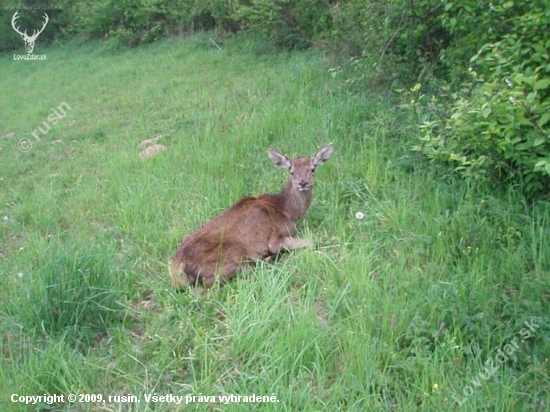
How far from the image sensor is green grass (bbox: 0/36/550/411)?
357 cm

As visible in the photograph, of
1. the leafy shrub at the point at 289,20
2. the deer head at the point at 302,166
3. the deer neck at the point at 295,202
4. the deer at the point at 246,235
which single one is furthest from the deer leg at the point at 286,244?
the leafy shrub at the point at 289,20

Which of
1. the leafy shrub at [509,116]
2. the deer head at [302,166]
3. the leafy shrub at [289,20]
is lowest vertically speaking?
the leafy shrub at [289,20]

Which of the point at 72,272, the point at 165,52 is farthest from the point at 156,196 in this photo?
the point at 165,52

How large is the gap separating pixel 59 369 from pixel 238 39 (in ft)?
44.9

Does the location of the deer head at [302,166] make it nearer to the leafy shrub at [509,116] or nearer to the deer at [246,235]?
→ the deer at [246,235]

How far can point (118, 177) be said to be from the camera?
7578mm

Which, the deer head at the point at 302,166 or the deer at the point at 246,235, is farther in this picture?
the deer head at the point at 302,166

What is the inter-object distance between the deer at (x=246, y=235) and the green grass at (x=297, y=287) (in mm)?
155

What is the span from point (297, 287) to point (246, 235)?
0.76 meters

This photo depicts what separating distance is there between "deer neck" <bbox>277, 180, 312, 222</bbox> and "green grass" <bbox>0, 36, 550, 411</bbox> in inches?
5.6

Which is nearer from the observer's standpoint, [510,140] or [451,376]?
[451,376]

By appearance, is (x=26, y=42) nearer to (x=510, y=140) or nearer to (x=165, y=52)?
(x=165, y=52)

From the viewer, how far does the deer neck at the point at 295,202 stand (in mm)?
5797

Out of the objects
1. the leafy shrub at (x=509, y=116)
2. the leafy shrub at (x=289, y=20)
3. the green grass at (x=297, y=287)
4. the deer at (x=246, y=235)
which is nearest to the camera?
the green grass at (x=297, y=287)
